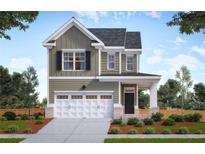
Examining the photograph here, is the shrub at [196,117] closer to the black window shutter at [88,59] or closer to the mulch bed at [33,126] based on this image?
the black window shutter at [88,59]

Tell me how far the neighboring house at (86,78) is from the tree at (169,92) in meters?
0.62

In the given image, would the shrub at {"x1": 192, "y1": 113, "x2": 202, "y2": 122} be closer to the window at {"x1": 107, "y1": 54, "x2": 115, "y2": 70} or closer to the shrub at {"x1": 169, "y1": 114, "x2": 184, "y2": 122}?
the shrub at {"x1": 169, "y1": 114, "x2": 184, "y2": 122}

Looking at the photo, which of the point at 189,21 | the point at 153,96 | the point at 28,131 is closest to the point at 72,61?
the point at 153,96

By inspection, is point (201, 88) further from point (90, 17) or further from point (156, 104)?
point (90, 17)

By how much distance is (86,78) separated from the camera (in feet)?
96.7

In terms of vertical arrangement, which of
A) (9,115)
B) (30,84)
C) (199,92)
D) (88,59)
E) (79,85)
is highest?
(88,59)

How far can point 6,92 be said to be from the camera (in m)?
27.0

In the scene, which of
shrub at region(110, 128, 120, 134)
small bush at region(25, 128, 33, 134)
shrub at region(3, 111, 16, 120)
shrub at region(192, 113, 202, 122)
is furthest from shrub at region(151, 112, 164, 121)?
shrub at region(3, 111, 16, 120)

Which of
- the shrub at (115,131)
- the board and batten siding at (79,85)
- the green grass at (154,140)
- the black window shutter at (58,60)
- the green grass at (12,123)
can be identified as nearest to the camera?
the green grass at (154,140)

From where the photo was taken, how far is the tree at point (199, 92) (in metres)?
25.0

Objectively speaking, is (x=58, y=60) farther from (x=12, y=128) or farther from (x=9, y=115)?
(x=12, y=128)

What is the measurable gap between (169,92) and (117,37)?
237 inches

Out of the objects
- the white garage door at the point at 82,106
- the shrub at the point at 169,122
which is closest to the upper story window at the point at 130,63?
the white garage door at the point at 82,106

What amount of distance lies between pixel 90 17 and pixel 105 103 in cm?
614
